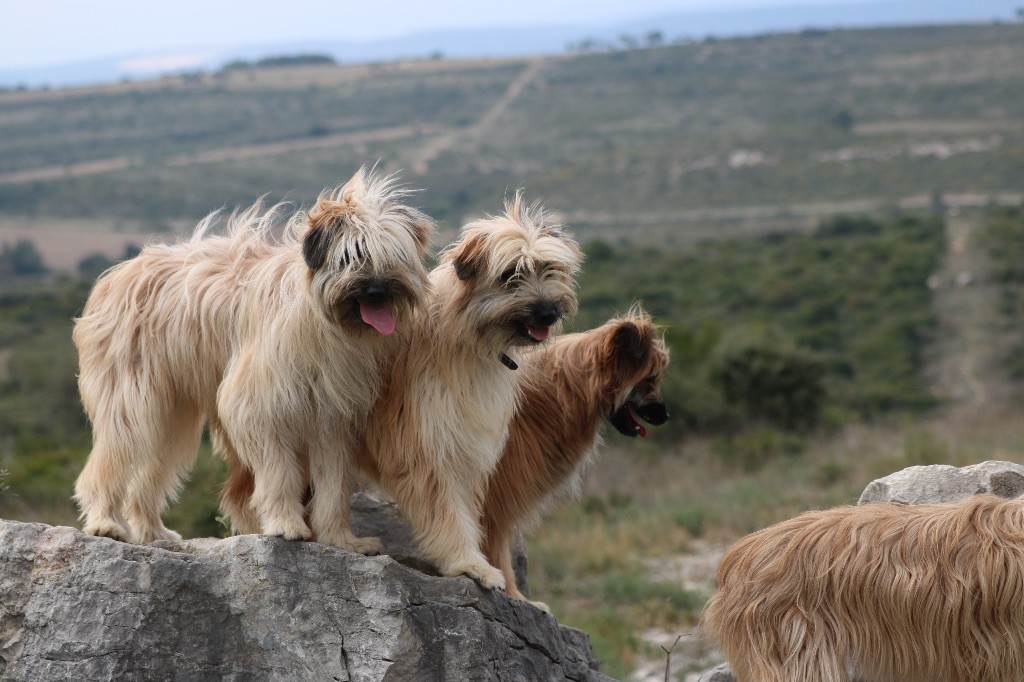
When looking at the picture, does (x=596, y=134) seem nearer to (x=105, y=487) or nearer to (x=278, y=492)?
(x=105, y=487)

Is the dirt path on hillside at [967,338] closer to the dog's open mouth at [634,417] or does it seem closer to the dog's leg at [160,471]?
the dog's open mouth at [634,417]

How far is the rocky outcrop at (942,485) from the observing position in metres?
6.45

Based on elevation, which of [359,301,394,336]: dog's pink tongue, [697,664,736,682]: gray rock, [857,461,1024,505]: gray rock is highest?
[359,301,394,336]: dog's pink tongue

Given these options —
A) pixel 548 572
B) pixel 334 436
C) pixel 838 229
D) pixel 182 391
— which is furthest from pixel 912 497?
pixel 838 229

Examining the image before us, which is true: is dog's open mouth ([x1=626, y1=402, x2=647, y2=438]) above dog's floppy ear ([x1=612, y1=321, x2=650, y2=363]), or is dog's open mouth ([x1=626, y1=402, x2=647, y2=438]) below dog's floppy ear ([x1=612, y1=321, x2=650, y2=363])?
below

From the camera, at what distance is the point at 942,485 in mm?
6637

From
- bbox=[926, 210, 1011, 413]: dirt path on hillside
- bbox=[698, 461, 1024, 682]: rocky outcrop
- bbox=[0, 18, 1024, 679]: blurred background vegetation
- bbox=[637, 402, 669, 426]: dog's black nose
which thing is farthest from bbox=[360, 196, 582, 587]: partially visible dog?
bbox=[926, 210, 1011, 413]: dirt path on hillside

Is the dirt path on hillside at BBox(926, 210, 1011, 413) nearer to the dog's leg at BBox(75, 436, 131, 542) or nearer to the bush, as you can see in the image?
the bush

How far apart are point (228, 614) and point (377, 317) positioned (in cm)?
171

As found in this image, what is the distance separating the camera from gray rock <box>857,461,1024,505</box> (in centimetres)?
645

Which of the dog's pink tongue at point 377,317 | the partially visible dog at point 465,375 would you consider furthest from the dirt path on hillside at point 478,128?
the dog's pink tongue at point 377,317

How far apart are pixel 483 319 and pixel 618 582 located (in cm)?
858

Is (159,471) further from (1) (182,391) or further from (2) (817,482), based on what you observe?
(2) (817,482)

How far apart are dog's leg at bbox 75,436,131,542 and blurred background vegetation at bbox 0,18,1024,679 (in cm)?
174
